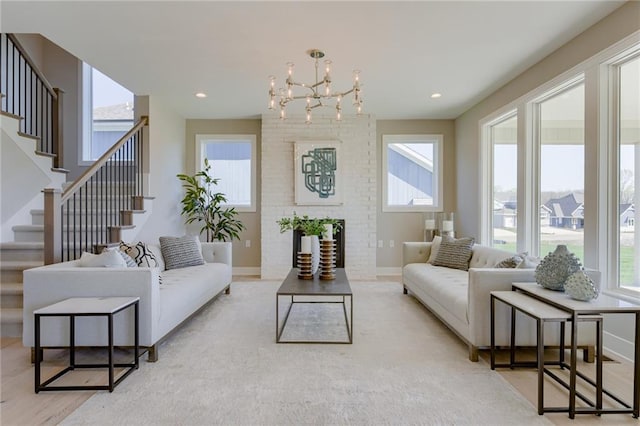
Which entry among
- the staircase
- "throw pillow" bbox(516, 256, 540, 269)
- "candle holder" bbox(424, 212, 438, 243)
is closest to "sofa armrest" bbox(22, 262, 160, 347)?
the staircase

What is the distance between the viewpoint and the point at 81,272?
8.28 feet

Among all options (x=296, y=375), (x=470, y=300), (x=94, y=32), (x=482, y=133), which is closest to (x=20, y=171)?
(x=94, y=32)

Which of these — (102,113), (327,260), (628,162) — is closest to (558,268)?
(628,162)

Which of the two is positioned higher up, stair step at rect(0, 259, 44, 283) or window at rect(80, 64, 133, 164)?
window at rect(80, 64, 133, 164)

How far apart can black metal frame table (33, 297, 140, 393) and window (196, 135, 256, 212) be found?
151 inches

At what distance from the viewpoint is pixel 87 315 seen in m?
2.15

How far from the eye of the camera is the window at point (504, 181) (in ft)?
14.5

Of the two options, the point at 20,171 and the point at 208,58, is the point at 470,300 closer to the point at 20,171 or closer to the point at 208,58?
the point at 208,58

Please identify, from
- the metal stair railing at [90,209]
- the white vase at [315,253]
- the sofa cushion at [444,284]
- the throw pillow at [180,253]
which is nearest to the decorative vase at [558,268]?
the sofa cushion at [444,284]

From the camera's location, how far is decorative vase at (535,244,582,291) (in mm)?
2305

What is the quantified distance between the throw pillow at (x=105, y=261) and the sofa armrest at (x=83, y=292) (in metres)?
0.15

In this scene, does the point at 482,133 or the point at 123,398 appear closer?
the point at 123,398

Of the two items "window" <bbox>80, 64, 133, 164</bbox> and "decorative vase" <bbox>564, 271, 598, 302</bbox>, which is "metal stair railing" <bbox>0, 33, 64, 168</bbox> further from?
"decorative vase" <bbox>564, 271, 598, 302</bbox>

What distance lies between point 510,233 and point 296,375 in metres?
3.51
